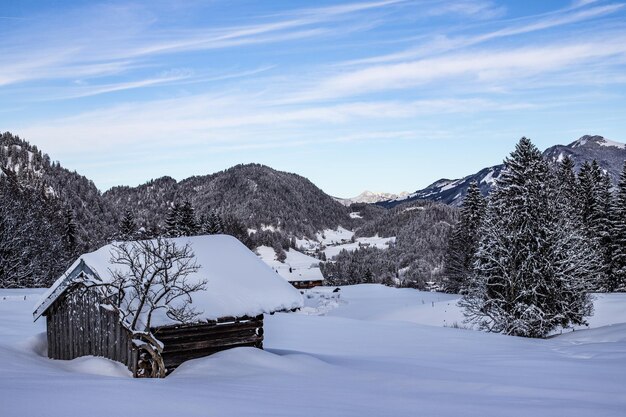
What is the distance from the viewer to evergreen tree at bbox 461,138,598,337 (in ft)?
83.4

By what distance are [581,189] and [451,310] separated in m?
18.2

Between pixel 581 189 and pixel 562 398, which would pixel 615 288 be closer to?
pixel 581 189

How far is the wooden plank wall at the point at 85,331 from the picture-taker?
13.3m

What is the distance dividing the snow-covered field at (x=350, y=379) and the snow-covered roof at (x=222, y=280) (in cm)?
130

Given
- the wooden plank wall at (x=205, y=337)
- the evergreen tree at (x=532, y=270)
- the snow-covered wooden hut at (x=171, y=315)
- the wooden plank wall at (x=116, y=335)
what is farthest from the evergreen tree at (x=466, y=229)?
the wooden plank wall at (x=116, y=335)

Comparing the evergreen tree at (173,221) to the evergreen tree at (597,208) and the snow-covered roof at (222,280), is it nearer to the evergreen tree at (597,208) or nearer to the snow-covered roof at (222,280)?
the evergreen tree at (597,208)

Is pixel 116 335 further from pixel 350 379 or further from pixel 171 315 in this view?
pixel 350 379

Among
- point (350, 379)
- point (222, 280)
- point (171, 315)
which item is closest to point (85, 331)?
point (171, 315)

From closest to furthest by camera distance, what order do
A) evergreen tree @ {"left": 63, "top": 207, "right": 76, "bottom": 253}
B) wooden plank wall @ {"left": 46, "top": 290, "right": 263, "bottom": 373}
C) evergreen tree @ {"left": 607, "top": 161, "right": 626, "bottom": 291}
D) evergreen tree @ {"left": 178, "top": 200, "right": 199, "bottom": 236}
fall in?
wooden plank wall @ {"left": 46, "top": 290, "right": 263, "bottom": 373}
evergreen tree @ {"left": 607, "top": 161, "right": 626, "bottom": 291}
evergreen tree @ {"left": 178, "top": 200, "right": 199, "bottom": 236}
evergreen tree @ {"left": 63, "top": 207, "right": 76, "bottom": 253}

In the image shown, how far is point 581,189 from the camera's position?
47406 millimetres

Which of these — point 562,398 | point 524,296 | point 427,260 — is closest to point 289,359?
point 562,398

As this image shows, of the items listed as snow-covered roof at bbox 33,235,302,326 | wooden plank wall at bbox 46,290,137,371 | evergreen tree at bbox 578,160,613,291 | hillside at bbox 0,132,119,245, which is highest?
hillside at bbox 0,132,119,245

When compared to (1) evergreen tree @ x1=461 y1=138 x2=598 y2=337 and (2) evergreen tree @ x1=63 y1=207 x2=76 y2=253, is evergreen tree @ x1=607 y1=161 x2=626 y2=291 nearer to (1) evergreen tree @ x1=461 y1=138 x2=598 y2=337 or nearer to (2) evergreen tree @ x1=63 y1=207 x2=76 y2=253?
(1) evergreen tree @ x1=461 y1=138 x2=598 y2=337

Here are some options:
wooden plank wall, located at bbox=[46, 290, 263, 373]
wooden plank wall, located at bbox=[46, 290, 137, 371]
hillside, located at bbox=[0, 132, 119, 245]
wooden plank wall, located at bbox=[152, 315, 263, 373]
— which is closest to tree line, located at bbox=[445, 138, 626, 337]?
wooden plank wall, located at bbox=[152, 315, 263, 373]
